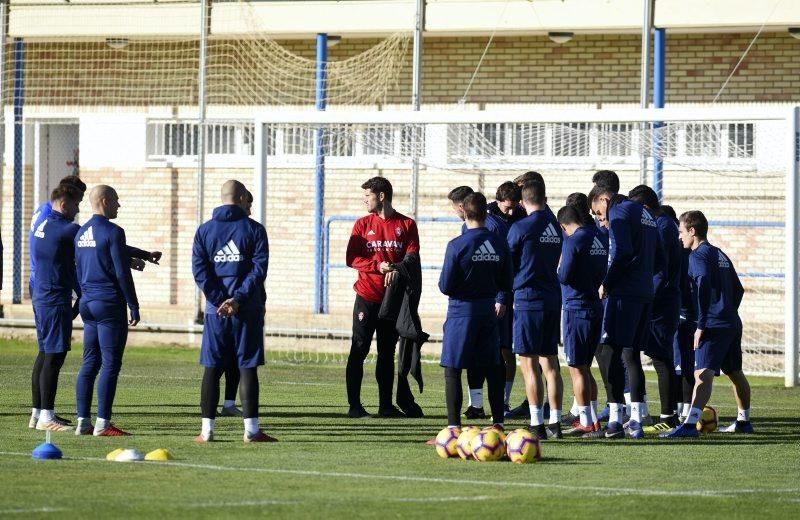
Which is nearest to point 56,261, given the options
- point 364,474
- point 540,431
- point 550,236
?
point 364,474

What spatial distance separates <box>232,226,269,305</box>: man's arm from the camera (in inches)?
437

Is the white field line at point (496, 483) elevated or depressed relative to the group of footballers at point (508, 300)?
depressed

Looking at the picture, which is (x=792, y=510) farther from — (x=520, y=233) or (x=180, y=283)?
(x=180, y=283)

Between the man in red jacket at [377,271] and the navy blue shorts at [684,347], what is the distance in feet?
7.95

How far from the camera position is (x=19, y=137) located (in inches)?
970

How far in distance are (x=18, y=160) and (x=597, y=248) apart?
14.7m

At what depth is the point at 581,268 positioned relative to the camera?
39.2 feet

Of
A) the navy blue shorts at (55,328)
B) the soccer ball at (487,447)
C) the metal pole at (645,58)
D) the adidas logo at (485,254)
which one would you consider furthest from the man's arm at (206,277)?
the metal pole at (645,58)

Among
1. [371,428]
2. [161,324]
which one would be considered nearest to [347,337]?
[161,324]

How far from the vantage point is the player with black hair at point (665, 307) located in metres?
12.5

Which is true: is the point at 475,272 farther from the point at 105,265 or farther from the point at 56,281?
the point at 56,281

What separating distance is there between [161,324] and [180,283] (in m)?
2.00

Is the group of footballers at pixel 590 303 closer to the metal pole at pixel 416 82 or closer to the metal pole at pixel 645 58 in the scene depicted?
the metal pole at pixel 645 58

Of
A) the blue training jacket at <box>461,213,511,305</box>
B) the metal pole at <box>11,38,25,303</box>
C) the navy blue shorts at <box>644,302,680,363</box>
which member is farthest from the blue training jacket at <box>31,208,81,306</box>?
the metal pole at <box>11,38,25,303</box>
